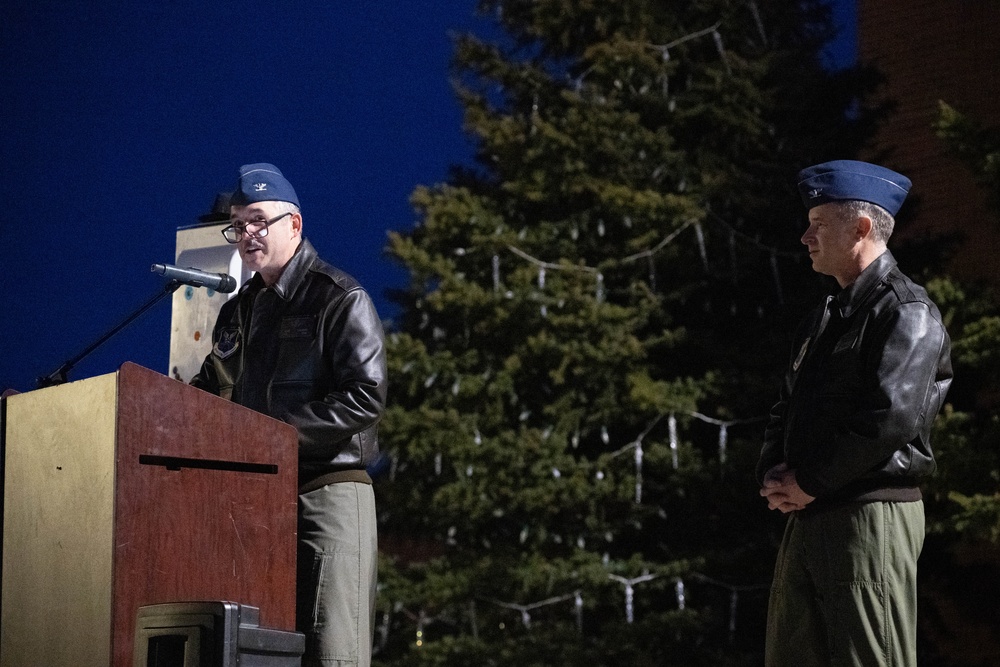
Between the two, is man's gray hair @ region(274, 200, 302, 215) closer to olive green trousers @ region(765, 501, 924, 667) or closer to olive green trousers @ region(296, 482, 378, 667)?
olive green trousers @ region(296, 482, 378, 667)

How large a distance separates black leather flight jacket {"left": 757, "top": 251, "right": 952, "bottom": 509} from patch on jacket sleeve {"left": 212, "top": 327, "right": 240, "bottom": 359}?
1454mm

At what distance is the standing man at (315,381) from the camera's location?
3084 millimetres

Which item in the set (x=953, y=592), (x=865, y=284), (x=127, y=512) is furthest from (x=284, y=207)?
(x=953, y=592)

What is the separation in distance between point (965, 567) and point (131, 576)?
253 inches

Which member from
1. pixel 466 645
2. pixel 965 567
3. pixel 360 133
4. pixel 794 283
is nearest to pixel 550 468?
pixel 466 645

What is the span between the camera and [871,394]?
113 inches

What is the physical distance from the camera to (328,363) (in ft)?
10.8

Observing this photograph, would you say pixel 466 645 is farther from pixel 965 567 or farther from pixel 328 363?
pixel 328 363

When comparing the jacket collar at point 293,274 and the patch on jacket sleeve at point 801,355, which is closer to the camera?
the patch on jacket sleeve at point 801,355

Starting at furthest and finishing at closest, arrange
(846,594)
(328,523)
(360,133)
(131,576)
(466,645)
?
(360,133), (466,645), (328,523), (846,594), (131,576)

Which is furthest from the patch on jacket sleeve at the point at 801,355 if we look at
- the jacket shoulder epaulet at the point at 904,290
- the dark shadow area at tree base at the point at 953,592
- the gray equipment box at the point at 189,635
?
the dark shadow area at tree base at the point at 953,592

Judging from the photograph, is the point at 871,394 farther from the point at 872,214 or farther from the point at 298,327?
the point at 298,327

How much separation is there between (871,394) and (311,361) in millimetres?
1381

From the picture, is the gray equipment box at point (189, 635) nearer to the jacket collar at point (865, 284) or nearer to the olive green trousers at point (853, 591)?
the olive green trousers at point (853, 591)
